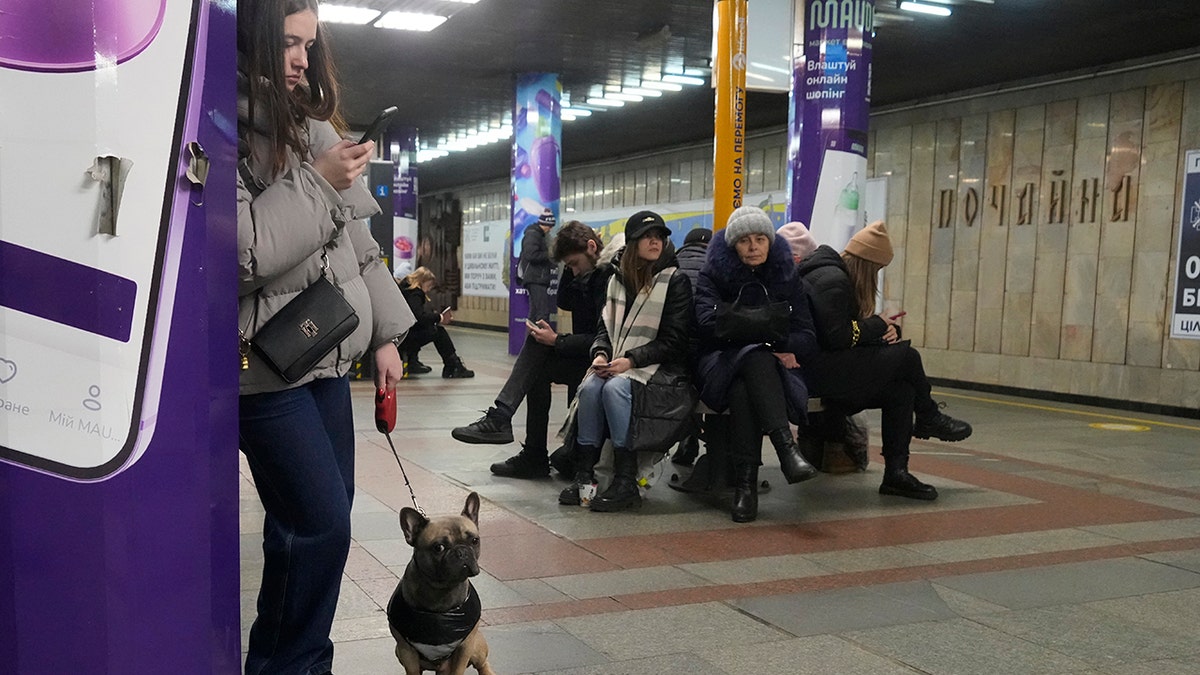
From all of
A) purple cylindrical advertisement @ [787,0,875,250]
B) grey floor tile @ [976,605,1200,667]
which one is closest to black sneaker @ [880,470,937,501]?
grey floor tile @ [976,605,1200,667]

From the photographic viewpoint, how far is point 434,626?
273cm

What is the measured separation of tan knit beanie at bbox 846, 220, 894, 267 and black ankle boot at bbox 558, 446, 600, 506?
1981 millimetres

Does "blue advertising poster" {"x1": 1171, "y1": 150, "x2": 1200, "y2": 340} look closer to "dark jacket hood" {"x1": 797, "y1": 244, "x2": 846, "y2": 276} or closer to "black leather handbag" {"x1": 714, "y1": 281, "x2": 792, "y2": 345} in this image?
"dark jacket hood" {"x1": 797, "y1": 244, "x2": 846, "y2": 276}

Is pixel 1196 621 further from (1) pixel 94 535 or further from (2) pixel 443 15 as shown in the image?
(2) pixel 443 15

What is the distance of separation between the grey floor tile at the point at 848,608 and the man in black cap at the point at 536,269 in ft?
32.6

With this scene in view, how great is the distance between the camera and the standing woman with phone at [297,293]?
213 centimetres

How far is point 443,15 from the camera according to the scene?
39.8 feet

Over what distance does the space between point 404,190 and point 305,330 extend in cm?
2179

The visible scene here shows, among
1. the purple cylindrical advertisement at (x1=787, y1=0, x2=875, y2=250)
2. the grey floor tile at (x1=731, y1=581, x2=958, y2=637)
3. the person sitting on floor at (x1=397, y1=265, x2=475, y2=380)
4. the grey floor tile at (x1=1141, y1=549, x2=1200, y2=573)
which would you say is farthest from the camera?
the person sitting on floor at (x1=397, y1=265, x2=475, y2=380)

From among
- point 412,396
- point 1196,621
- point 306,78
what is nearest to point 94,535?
point 306,78

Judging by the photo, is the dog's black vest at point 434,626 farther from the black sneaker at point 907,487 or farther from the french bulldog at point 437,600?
the black sneaker at point 907,487

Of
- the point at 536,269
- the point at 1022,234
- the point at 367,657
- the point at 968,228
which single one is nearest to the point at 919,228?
the point at 968,228

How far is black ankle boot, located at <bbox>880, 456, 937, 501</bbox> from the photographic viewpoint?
611 centimetres

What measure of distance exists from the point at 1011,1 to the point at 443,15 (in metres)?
6.34
